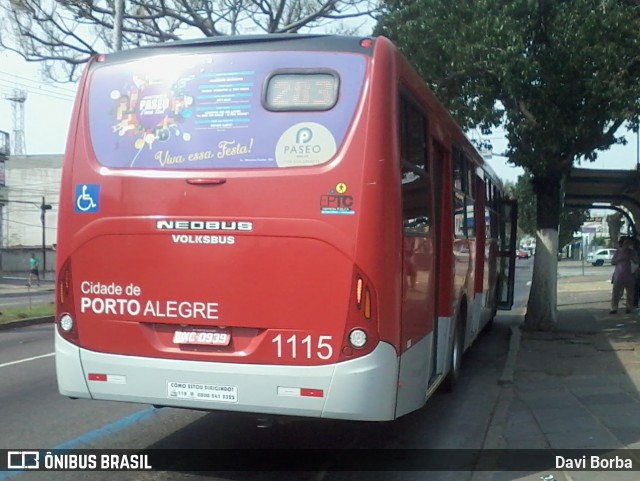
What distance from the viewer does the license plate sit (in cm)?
567

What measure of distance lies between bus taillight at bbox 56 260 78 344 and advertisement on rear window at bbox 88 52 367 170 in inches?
36.4

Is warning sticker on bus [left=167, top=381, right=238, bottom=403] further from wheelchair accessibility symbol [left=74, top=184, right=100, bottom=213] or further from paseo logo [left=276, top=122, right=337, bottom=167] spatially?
paseo logo [left=276, top=122, right=337, bottom=167]

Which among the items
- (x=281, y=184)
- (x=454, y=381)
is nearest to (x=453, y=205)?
(x=454, y=381)

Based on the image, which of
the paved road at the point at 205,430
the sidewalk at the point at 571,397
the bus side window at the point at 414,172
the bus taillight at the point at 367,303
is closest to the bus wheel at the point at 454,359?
the paved road at the point at 205,430

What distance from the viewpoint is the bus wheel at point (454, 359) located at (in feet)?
30.1

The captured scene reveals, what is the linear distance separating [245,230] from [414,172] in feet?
4.95

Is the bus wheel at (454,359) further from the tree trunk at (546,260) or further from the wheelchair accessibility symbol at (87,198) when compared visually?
the tree trunk at (546,260)

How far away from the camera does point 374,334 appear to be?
17.7 ft

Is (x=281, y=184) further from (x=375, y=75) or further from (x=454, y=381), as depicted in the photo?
(x=454, y=381)

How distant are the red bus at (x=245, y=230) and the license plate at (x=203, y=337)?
12mm

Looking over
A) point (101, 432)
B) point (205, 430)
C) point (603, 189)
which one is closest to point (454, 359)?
point (205, 430)

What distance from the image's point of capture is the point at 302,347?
549 cm

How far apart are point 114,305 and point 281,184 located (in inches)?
62.9

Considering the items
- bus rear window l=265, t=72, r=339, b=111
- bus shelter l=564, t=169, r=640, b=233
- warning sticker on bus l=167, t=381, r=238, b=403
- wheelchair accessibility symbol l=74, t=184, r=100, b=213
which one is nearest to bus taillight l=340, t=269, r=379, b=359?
warning sticker on bus l=167, t=381, r=238, b=403
